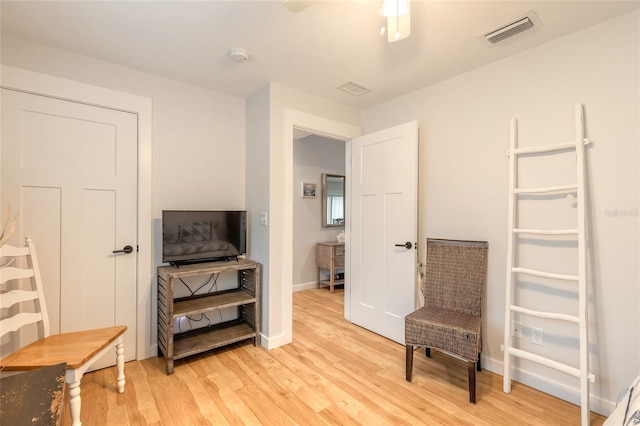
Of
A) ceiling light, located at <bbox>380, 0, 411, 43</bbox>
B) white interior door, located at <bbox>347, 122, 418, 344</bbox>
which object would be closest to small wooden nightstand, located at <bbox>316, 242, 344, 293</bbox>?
white interior door, located at <bbox>347, 122, 418, 344</bbox>

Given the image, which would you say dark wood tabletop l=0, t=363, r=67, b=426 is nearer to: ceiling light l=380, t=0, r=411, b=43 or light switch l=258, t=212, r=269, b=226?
light switch l=258, t=212, r=269, b=226

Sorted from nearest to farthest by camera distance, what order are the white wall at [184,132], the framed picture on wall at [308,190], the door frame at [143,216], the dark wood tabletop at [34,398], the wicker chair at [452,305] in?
the dark wood tabletop at [34,398]
the wicker chair at [452,305]
the white wall at [184,132]
the door frame at [143,216]
the framed picture on wall at [308,190]

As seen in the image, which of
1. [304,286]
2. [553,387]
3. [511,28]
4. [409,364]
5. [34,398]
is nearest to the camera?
[34,398]

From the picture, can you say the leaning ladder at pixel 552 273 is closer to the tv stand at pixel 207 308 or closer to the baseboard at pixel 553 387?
the baseboard at pixel 553 387

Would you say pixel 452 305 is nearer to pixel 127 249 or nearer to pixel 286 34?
pixel 286 34

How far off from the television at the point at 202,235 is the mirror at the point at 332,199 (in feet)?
7.34

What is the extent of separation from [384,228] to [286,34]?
1.89 metres

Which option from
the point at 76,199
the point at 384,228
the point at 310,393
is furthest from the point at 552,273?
the point at 76,199

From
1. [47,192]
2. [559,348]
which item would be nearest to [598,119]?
[559,348]

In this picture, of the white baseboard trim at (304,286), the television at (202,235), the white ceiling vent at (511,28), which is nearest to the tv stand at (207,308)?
the television at (202,235)

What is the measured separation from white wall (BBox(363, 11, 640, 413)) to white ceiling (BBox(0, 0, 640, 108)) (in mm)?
182

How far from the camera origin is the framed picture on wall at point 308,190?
4.71 m

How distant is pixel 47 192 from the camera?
6.98 ft

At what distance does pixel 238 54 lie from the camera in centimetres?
218
